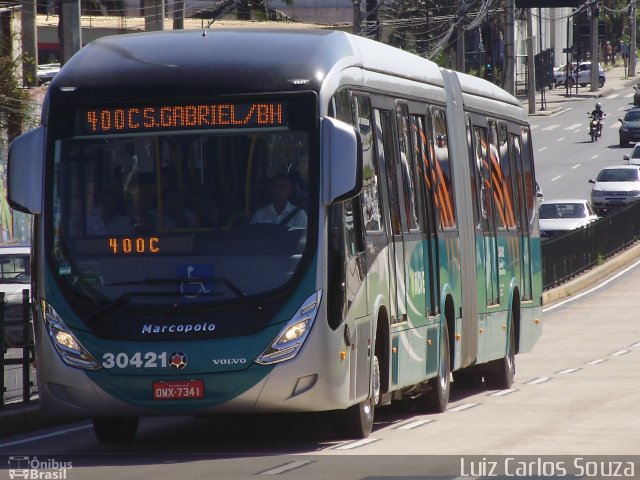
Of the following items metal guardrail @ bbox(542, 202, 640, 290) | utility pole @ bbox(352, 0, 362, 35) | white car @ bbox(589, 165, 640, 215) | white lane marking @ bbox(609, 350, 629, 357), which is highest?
utility pole @ bbox(352, 0, 362, 35)

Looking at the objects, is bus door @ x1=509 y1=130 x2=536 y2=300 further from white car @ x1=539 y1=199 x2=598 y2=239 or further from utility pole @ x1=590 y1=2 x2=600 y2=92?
utility pole @ x1=590 y1=2 x2=600 y2=92

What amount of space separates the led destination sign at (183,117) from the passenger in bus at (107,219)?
0.52 m

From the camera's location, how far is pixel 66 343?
1215 centimetres

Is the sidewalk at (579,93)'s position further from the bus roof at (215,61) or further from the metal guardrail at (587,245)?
the bus roof at (215,61)

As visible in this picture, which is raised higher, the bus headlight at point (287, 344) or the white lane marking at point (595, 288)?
the bus headlight at point (287, 344)

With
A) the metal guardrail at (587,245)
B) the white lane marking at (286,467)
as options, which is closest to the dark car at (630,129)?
the metal guardrail at (587,245)

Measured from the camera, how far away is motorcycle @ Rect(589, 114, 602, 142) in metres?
77.2

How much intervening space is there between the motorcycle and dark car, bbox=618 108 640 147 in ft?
5.73

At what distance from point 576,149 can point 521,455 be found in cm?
6453

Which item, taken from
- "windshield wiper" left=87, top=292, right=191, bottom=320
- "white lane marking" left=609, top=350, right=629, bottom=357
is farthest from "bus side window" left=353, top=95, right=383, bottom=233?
"white lane marking" left=609, top=350, right=629, bottom=357

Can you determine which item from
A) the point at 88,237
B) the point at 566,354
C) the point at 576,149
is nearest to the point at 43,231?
the point at 88,237

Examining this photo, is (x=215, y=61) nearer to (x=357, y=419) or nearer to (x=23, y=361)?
(x=357, y=419)

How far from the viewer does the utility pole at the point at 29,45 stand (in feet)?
115

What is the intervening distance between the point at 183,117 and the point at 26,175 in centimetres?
127
